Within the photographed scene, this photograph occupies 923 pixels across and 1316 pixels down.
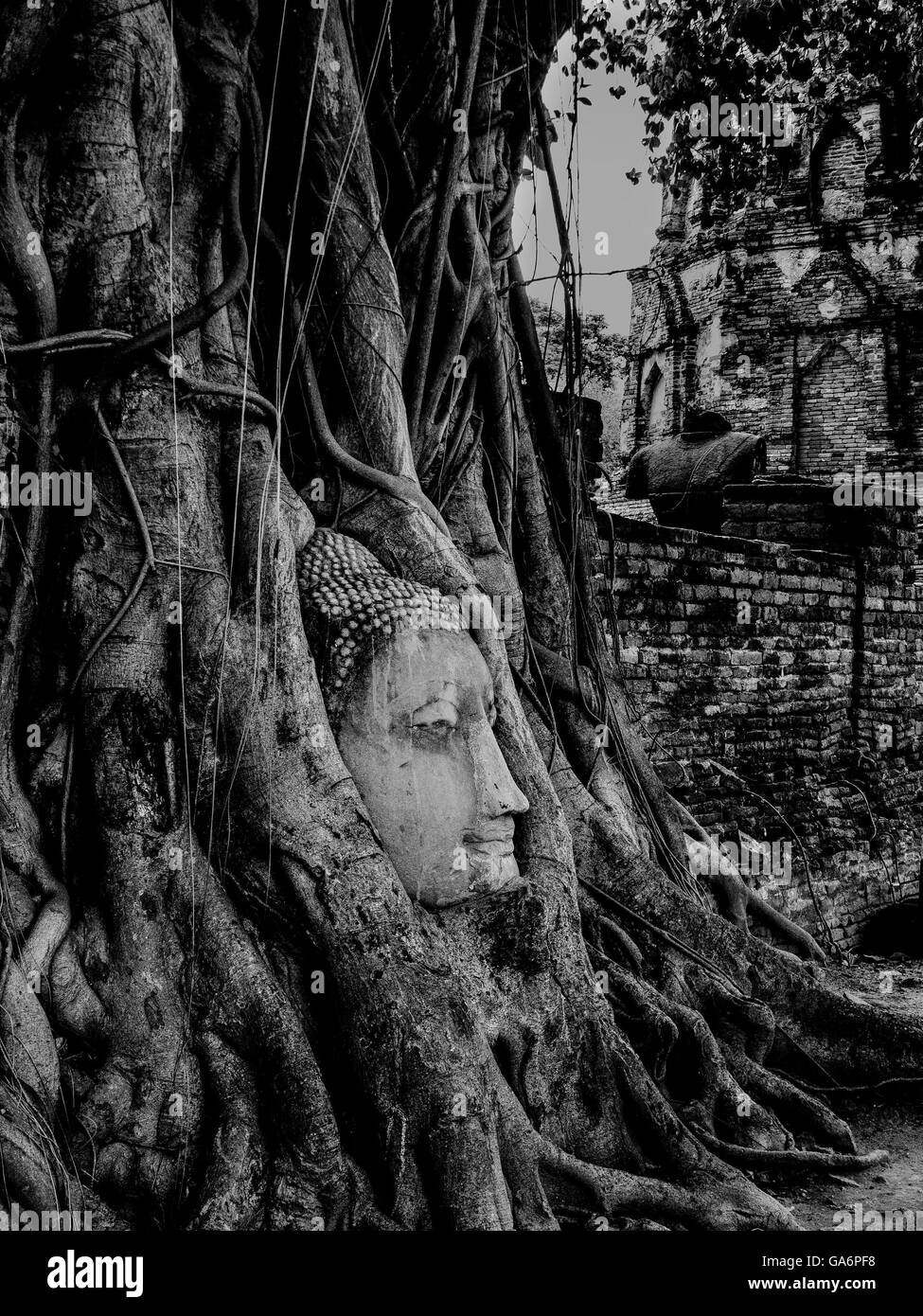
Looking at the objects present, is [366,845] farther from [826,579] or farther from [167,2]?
[826,579]

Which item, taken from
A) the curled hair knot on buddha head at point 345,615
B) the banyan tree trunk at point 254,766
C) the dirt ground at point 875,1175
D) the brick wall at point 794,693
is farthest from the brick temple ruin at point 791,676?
the curled hair knot on buddha head at point 345,615

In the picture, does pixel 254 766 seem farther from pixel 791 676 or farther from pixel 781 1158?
pixel 791 676

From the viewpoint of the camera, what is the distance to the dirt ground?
348 cm

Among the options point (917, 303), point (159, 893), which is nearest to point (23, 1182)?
point (159, 893)

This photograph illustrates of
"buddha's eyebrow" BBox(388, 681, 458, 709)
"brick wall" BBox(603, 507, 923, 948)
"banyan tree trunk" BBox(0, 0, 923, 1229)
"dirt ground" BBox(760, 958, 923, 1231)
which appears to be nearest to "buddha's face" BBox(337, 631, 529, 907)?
"buddha's eyebrow" BBox(388, 681, 458, 709)

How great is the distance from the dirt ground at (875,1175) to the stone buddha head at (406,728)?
1.25 metres

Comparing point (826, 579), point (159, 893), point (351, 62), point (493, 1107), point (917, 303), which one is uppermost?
point (917, 303)

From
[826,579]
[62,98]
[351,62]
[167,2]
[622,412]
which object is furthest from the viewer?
[622,412]

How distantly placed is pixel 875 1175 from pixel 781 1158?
39 cm

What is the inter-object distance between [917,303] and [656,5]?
12734 mm

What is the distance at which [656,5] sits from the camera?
6.60 meters

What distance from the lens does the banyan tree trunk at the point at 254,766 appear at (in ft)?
9.32

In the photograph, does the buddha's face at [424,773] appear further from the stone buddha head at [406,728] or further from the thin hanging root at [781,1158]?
the thin hanging root at [781,1158]

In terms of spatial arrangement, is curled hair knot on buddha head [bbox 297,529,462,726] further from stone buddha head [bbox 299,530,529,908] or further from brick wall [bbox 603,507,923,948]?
brick wall [bbox 603,507,923,948]
